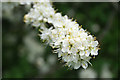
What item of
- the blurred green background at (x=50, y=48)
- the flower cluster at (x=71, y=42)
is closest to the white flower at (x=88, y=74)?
the blurred green background at (x=50, y=48)

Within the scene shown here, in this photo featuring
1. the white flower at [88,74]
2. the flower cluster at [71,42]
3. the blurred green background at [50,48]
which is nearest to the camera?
the flower cluster at [71,42]

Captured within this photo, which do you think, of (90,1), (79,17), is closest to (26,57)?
(79,17)

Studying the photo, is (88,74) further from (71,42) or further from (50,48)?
(71,42)

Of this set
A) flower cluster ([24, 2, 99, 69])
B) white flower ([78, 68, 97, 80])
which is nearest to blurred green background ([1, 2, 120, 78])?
white flower ([78, 68, 97, 80])

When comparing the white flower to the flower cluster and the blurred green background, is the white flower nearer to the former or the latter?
the blurred green background

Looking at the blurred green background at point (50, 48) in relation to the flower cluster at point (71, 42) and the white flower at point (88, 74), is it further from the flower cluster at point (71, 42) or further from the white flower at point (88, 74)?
the flower cluster at point (71, 42)

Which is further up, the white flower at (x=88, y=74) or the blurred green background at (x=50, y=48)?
the blurred green background at (x=50, y=48)

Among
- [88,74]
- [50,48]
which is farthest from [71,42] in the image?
[88,74]

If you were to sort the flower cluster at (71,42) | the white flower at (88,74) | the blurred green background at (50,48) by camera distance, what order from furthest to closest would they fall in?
the white flower at (88,74) < the blurred green background at (50,48) < the flower cluster at (71,42)

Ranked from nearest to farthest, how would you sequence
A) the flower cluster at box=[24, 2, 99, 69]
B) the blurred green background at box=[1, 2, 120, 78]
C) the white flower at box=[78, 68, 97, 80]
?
the flower cluster at box=[24, 2, 99, 69] → the blurred green background at box=[1, 2, 120, 78] → the white flower at box=[78, 68, 97, 80]

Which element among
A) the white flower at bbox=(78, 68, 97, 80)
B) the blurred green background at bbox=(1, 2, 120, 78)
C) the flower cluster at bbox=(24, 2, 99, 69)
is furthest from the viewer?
the white flower at bbox=(78, 68, 97, 80)
